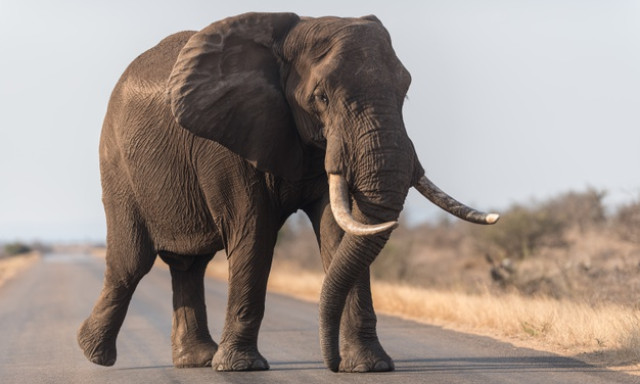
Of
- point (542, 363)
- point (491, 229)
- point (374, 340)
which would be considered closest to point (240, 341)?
point (374, 340)

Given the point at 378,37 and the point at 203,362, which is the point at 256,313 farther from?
the point at 378,37

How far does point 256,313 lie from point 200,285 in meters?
1.85

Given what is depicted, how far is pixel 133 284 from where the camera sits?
11375 mm

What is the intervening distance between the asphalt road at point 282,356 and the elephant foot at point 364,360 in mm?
144

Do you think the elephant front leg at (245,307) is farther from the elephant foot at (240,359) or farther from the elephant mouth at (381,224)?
the elephant mouth at (381,224)

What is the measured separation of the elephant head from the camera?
337 inches

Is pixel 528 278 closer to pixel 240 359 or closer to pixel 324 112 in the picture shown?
pixel 240 359

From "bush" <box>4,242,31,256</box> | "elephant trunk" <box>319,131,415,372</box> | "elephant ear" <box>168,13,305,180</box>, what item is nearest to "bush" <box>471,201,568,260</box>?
"elephant ear" <box>168,13,305,180</box>

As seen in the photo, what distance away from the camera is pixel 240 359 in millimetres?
10164

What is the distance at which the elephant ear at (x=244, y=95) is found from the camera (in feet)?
31.2

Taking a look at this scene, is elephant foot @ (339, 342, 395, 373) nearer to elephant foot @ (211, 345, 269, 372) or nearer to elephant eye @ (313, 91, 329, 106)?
elephant foot @ (211, 345, 269, 372)

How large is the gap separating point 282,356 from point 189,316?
3.52ft

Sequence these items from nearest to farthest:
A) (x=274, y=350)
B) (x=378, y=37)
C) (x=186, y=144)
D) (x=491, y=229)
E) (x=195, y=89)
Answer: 1. (x=378, y=37)
2. (x=195, y=89)
3. (x=186, y=144)
4. (x=274, y=350)
5. (x=491, y=229)

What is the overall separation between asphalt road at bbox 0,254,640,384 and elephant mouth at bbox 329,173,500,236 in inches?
54.9
